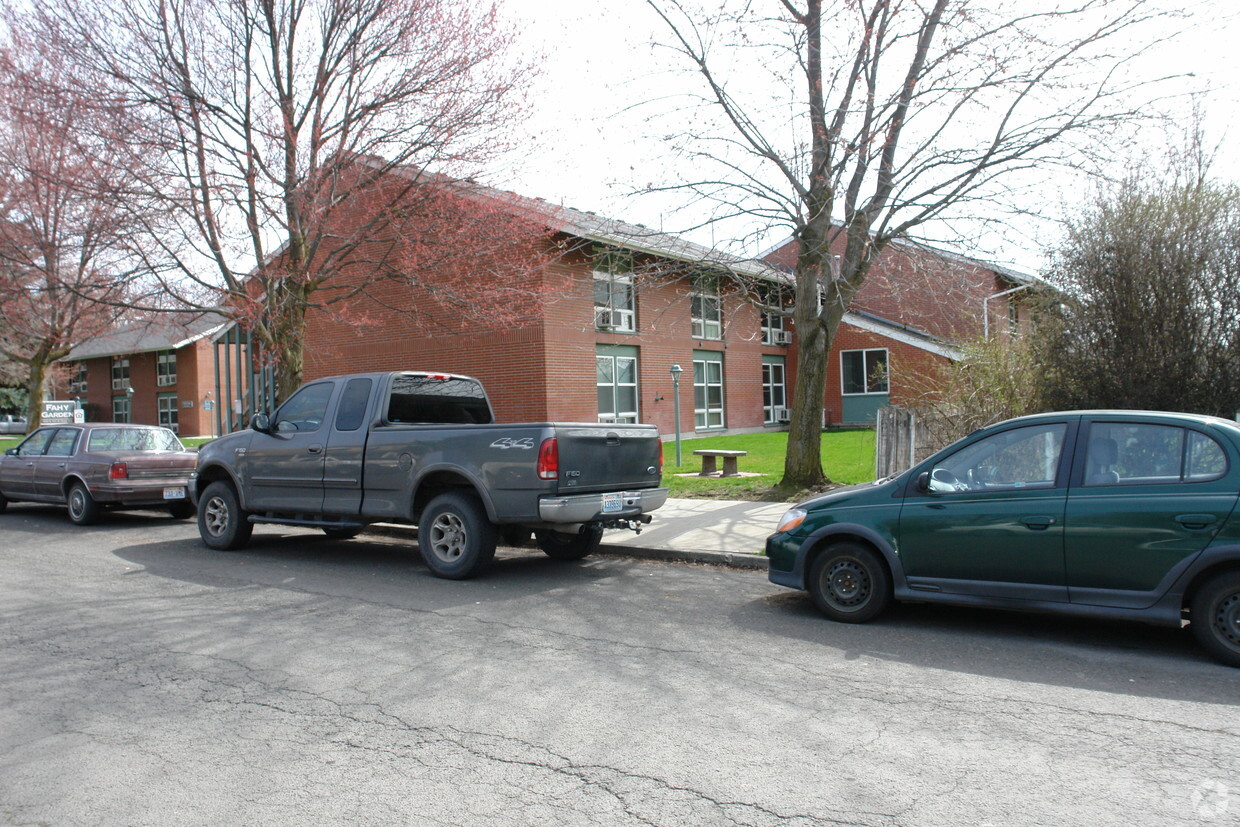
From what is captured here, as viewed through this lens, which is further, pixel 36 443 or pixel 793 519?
pixel 36 443

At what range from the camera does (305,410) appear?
32.6 feet

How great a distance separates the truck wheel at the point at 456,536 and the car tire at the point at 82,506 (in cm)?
710

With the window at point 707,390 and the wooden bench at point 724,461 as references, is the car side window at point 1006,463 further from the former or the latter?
the window at point 707,390

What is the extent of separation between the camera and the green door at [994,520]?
5.90 m

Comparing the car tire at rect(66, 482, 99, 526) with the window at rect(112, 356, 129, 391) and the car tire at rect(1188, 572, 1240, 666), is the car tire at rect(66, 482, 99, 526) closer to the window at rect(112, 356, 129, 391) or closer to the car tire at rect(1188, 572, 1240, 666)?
the car tire at rect(1188, 572, 1240, 666)

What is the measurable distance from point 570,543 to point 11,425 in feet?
198

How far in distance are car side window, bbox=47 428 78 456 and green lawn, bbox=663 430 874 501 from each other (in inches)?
361

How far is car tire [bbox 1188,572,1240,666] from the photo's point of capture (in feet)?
17.4

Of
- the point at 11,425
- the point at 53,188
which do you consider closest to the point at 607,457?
the point at 53,188

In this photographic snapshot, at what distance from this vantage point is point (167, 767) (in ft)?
13.4

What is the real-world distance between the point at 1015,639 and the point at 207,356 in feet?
150

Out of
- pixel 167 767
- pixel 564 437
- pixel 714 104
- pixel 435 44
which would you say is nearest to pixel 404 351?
pixel 435 44

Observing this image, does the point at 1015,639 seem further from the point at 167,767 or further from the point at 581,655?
the point at 167,767

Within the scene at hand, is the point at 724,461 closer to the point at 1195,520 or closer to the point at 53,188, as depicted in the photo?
the point at 1195,520
